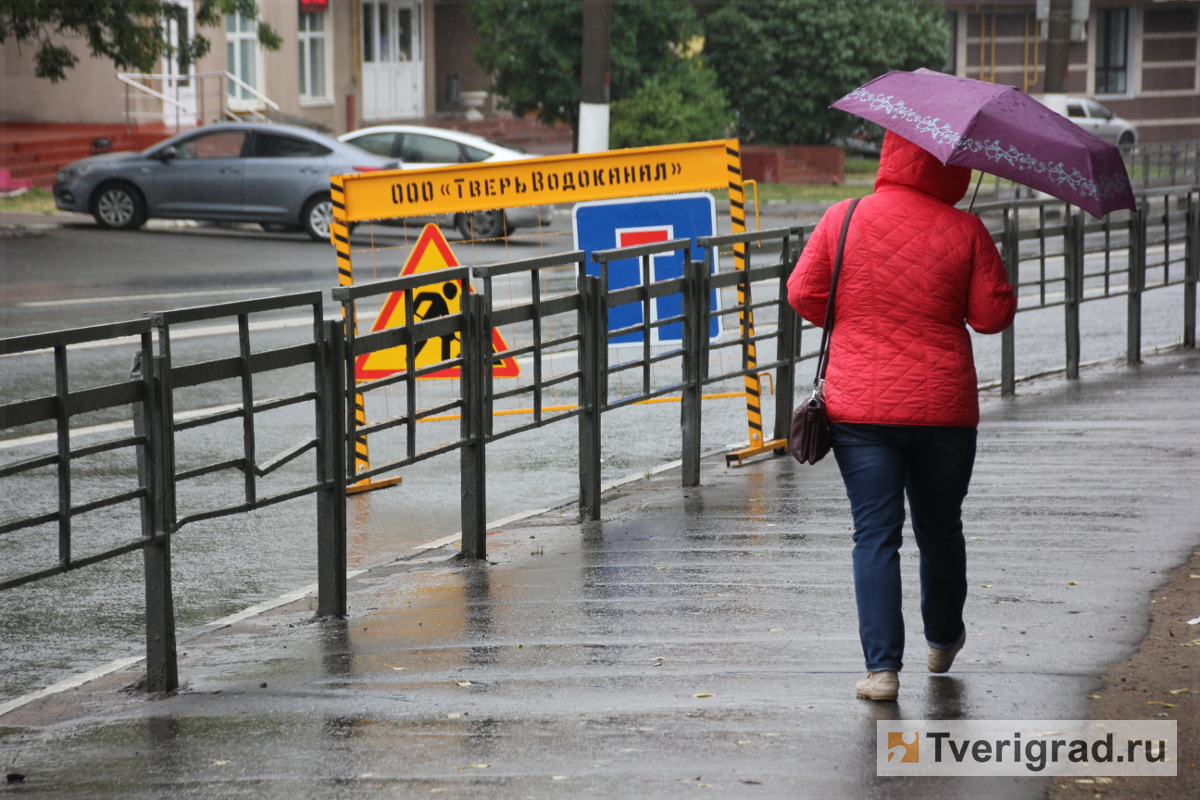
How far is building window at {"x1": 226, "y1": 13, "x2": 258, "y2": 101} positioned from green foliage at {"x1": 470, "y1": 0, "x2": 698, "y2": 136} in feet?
15.5

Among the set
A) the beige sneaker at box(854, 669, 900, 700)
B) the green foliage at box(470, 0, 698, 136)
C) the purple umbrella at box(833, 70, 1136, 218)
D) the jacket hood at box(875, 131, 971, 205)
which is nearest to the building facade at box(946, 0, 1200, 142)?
the green foliage at box(470, 0, 698, 136)

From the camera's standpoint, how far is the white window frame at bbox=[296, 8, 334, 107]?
110ft

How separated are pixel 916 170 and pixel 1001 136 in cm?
26

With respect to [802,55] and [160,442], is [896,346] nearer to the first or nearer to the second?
[160,442]

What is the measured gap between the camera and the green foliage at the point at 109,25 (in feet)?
61.0

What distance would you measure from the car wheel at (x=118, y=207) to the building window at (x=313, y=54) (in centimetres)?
1301

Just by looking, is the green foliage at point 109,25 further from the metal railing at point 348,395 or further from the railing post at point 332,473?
the railing post at point 332,473

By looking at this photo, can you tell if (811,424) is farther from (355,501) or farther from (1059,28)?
(1059,28)

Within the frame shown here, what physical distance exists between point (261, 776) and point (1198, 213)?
10511 mm

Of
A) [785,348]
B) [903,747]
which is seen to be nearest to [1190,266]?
[785,348]

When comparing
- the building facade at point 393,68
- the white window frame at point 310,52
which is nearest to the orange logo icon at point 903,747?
the building facade at point 393,68

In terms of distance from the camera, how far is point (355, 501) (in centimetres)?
806

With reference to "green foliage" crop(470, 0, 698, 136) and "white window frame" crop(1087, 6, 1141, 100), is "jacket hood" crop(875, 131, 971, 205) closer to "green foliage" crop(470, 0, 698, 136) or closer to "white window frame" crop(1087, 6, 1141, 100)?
"green foliage" crop(470, 0, 698, 136)

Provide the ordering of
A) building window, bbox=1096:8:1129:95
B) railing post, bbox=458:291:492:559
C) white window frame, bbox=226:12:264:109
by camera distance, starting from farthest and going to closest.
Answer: building window, bbox=1096:8:1129:95
white window frame, bbox=226:12:264:109
railing post, bbox=458:291:492:559
